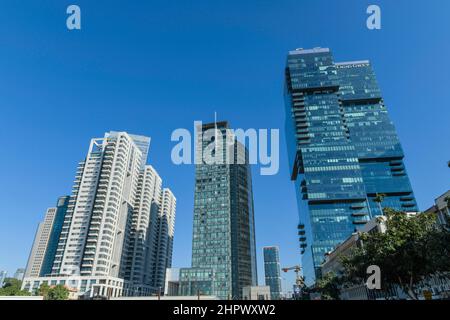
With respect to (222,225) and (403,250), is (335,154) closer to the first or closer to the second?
(222,225)

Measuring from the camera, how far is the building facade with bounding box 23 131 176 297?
4611 inches

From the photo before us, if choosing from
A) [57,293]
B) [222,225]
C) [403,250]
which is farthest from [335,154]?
[57,293]

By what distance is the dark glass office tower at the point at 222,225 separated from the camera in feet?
474

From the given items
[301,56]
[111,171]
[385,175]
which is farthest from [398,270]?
[301,56]

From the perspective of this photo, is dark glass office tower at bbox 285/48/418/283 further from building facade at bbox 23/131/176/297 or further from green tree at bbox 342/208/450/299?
green tree at bbox 342/208/450/299

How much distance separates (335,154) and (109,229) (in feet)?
411

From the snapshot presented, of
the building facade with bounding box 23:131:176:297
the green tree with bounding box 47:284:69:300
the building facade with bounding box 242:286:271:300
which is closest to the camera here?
the green tree with bounding box 47:284:69:300

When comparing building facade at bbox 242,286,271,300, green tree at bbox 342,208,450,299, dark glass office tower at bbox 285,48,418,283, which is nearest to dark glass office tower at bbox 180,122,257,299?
building facade at bbox 242,286,271,300

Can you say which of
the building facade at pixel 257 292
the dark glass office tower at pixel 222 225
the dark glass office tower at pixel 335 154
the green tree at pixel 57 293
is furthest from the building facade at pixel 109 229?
the dark glass office tower at pixel 335 154

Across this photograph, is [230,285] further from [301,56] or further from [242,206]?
[301,56]

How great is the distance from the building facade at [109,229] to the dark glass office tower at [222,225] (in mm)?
28884

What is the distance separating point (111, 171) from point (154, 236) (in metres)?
59.1

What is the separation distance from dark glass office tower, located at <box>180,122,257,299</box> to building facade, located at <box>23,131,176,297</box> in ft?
94.8

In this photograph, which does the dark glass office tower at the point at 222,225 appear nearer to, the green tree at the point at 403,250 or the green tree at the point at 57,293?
the green tree at the point at 57,293
